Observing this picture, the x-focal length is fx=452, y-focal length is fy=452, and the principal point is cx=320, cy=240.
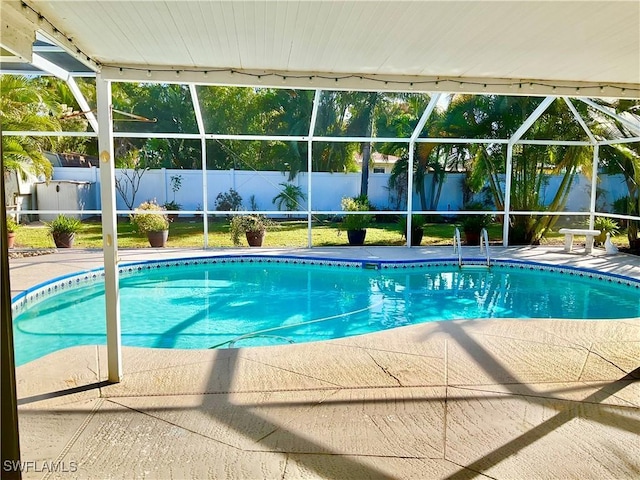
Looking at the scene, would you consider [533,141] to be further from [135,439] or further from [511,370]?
[135,439]

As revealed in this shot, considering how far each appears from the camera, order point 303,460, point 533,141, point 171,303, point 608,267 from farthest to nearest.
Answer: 1. point 533,141
2. point 608,267
3. point 171,303
4. point 303,460

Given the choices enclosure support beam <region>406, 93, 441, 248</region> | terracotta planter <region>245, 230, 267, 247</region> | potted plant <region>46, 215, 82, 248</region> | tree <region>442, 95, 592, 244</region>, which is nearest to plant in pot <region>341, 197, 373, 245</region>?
enclosure support beam <region>406, 93, 441, 248</region>

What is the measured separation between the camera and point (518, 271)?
8.70 meters

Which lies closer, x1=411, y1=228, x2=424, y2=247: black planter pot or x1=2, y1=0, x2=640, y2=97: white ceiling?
x1=2, y1=0, x2=640, y2=97: white ceiling

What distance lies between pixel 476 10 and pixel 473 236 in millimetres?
9126

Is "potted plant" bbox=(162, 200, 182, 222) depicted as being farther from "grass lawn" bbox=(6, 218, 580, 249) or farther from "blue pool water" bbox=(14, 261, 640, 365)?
"blue pool water" bbox=(14, 261, 640, 365)

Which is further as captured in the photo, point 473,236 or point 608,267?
point 473,236

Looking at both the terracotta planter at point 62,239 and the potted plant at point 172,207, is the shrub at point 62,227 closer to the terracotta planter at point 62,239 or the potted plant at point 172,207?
the terracotta planter at point 62,239

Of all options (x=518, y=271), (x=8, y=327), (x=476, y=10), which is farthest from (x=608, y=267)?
(x=8, y=327)

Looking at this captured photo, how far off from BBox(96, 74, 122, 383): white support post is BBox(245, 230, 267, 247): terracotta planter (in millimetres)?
7154

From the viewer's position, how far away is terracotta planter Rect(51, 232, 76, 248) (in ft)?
31.6

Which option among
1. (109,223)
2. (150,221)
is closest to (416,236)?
(150,221)

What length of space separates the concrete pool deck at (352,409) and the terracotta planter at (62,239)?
679 cm

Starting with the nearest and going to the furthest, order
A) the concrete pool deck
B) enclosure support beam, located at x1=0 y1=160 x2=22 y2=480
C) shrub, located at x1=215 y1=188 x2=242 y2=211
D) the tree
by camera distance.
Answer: enclosure support beam, located at x1=0 y1=160 x2=22 y2=480 → the concrete pool deck → the tree → shrub, located at x1=215 y1=188 x2=242 y2=211
